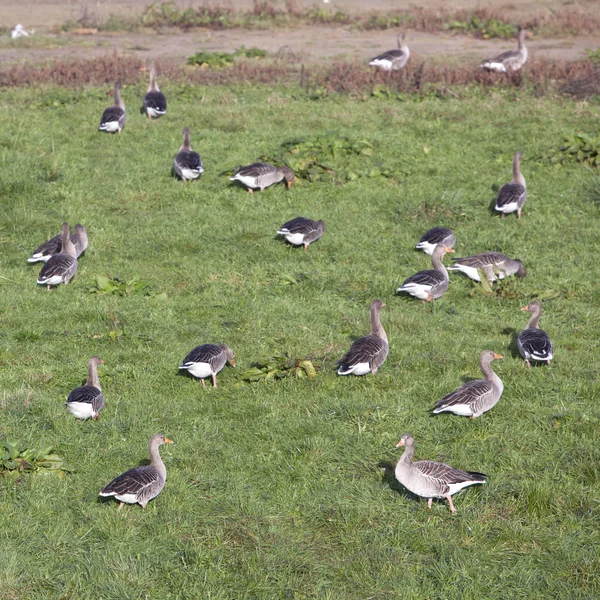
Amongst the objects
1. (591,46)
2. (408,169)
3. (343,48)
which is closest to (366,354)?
(408,169)

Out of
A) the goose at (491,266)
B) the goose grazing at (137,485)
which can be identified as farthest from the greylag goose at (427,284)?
the goose grazing at (137,485)

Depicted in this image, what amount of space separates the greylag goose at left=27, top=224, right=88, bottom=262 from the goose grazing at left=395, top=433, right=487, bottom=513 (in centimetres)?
791

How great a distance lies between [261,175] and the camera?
16.3 metres

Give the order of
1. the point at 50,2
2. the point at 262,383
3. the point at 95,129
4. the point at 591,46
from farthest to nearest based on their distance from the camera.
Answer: the point at 50,2 → the point at 591,46 → the point at 95,129 → the point at 262,383

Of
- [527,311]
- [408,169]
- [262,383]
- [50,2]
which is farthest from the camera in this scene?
[50,2]

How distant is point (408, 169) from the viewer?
693 inches

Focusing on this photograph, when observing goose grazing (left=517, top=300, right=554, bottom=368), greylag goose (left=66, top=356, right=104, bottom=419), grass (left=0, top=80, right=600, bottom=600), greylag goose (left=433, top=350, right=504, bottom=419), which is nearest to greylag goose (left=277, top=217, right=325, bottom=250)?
grass (left=0, top=80, right=600, bottom=600)

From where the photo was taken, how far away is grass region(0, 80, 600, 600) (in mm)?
7375

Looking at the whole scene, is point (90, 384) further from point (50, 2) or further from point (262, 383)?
point (50, 2)

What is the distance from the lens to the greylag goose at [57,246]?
13.8m

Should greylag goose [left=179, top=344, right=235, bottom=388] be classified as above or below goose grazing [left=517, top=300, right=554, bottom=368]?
above

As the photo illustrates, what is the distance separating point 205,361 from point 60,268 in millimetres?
4038

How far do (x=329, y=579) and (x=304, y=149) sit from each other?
11954 mm

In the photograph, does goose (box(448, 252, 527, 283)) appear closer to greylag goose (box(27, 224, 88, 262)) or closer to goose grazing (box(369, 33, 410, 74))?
greylag goose (box(27, 224, 88, 262))
